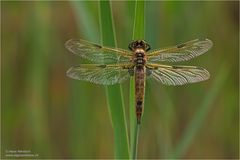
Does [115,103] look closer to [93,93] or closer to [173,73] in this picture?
[173,73]

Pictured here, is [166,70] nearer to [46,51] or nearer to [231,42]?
[46,51]

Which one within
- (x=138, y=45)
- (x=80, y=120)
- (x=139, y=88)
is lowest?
(x=80, y=120)

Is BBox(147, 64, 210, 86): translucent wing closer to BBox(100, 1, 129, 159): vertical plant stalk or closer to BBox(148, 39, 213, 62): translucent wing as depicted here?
BBox(148, 39, 213, 62): translucent wing

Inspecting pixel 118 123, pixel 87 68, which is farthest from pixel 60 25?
pixel 118 123

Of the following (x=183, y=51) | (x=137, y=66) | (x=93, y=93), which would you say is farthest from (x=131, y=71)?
(x=93, y=93)

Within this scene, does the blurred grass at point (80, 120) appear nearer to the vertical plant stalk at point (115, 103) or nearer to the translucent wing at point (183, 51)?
the translucent wing at point (183, 51)

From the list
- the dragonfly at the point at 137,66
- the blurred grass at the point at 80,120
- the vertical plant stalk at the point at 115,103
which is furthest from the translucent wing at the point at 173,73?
the blurred grass at the point at 80,120

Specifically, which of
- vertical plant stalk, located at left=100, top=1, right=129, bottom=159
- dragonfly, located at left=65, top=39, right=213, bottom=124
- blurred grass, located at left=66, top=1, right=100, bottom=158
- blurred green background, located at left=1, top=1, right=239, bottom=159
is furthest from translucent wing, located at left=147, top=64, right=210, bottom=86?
blurred grass, located at left=66, top=1, right=100, bottom=158
